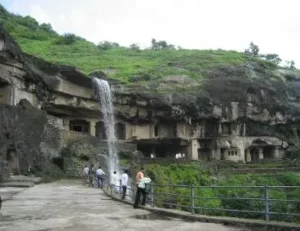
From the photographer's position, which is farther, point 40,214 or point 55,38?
point 55,38

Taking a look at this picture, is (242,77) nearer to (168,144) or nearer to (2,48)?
(168,144)

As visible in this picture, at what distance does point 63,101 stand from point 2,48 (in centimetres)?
1182

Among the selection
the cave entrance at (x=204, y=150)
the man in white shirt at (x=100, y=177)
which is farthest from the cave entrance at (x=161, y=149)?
the man in white shirt at (x=100, y=177)

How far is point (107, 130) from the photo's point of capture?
4581 centimetres

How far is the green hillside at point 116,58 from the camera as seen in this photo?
51.2 metres

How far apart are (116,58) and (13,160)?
39156 millimetres

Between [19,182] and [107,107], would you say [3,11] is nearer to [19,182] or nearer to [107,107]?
[107,107]

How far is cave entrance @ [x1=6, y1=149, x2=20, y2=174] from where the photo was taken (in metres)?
26.9

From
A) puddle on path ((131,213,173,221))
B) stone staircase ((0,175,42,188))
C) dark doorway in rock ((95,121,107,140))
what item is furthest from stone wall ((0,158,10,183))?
dark doorway in rock ((95,121,107,140))

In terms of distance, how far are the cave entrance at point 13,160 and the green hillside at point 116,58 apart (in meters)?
20.7

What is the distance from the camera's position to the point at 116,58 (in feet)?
211

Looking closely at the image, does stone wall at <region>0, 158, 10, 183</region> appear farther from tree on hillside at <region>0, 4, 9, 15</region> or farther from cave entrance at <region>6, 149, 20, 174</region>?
tree on hillside at <region>0, 4, 9, 15</region>

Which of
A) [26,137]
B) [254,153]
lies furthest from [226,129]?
[26,137]

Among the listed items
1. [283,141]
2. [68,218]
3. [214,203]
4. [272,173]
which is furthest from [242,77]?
[68,218]
